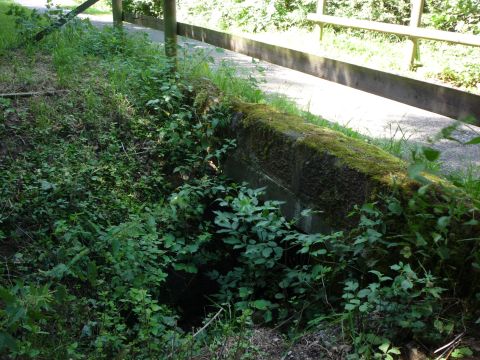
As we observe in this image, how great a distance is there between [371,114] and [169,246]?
3692 millimetres

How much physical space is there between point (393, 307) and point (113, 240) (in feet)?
6.22

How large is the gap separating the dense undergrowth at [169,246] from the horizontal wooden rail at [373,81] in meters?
0.60

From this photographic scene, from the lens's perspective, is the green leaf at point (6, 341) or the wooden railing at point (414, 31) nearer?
the green leaf at point (6, 341)

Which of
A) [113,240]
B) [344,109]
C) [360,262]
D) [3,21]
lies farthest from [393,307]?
[3,21]

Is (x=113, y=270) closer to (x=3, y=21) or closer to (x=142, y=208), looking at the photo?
(x=142, y=208)

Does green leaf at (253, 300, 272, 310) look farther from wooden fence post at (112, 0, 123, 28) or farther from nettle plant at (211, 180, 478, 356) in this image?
wooden fence post at (112, 0, 123, 28)

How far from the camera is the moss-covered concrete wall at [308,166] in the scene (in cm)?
371

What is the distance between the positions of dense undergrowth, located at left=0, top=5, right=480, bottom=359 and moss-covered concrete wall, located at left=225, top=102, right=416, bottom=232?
171mm

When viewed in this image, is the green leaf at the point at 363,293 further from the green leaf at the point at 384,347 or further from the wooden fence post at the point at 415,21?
the wooden fence post at the point at 415,21

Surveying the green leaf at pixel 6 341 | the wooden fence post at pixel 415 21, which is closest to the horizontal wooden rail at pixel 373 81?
the green leaf at pixel 6 341

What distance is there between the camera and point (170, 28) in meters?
6.61

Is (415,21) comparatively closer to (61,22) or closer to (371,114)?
(371,114)

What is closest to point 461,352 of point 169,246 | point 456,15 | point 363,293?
point 363,293

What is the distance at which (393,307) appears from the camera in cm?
297
